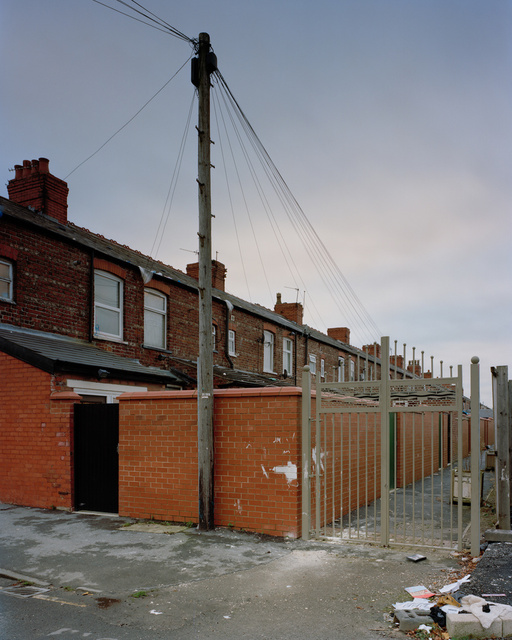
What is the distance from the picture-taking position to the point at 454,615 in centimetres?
440

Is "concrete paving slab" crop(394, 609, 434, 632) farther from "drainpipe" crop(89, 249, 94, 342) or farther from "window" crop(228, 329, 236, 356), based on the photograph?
"window" crop(228, 329, 236, 356)

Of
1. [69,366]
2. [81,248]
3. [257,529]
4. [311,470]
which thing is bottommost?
[257,529]

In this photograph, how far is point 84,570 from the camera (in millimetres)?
6469

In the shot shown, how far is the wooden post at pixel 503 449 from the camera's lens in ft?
23.0

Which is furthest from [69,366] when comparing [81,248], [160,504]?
[81,248]

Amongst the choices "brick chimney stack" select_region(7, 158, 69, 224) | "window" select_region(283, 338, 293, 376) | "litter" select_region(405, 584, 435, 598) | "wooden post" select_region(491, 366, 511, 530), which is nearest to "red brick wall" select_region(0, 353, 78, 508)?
"brick chimney stack" select_region(7, 158, 69, 224)

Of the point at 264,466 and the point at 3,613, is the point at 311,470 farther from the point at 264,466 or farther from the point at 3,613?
the point at 3,613

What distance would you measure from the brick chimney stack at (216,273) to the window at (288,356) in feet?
15.8

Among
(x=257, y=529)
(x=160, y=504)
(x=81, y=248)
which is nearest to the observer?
(x=257, y=529)

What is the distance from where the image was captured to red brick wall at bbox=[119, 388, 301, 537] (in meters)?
8.01

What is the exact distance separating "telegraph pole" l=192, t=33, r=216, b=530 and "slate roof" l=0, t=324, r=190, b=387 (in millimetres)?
3420

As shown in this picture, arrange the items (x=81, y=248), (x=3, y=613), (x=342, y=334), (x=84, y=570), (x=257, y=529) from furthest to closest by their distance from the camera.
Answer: (x=342, y=334) < (x=81, y=248) < (x=257, y=529) < (x=84, y=570) < (x=3, y=613)

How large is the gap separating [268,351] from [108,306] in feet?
34.0

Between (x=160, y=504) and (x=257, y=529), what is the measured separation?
75.2 inches
